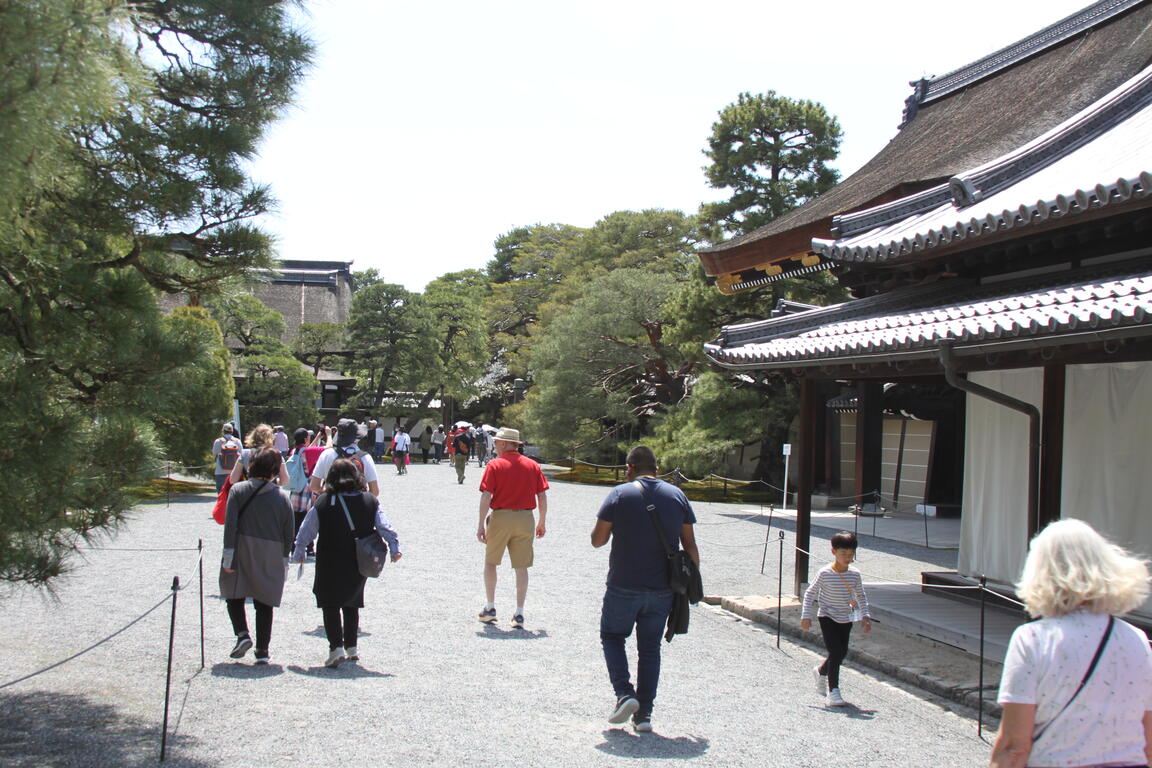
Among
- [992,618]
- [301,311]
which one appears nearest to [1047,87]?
[992,618]

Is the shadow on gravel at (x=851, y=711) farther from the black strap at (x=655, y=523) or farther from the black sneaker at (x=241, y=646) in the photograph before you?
the black sneaker at (x=241, y=646)

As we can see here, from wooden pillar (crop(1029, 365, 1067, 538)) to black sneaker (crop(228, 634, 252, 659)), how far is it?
5.44m

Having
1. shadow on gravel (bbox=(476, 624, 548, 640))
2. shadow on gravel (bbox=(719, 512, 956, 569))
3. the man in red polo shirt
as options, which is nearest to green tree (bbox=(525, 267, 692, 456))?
shadow on gravel (bbox=(719, 512, 956, 569))

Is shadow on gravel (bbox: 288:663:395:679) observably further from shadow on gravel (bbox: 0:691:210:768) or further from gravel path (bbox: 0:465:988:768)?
shadow on gravel (bbox: 0:691:210:768)

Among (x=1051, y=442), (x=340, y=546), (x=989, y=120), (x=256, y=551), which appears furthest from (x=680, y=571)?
(x=989, y=120)

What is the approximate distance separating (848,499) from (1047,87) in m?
11.2

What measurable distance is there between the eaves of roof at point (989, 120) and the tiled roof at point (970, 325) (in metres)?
5.12

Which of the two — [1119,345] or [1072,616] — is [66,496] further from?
[1119,345]

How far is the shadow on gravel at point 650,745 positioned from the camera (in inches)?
192

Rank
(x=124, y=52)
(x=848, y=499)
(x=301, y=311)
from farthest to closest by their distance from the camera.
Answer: (x=301, y=311)
(x=848, y=499)
(x=124, y=52)

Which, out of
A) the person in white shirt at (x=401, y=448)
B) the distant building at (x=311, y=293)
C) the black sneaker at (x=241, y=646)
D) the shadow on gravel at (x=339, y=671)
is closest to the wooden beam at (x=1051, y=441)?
the shadow on gravel at (x=339, y=671)

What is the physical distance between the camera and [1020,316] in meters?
6.38

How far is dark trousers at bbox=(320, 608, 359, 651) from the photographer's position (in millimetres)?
6309

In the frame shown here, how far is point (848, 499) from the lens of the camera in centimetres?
2294
